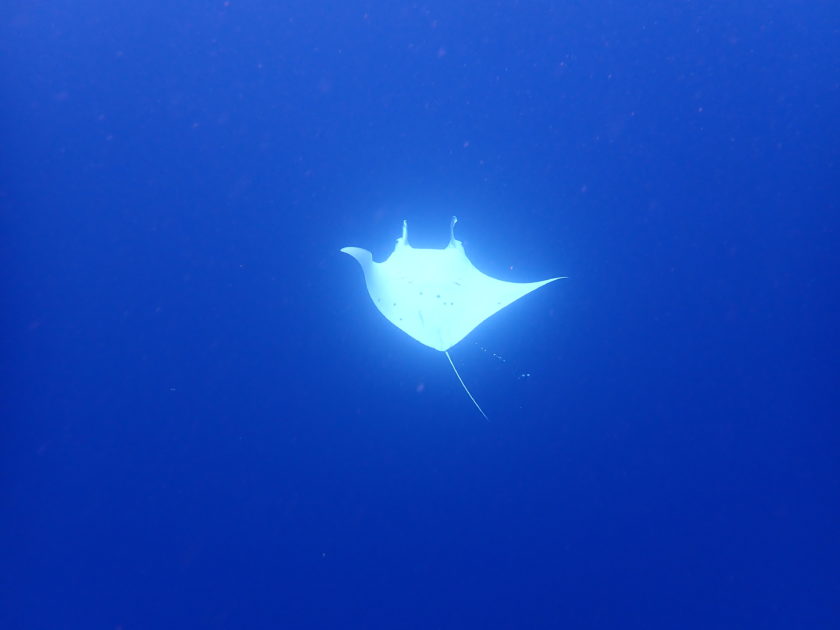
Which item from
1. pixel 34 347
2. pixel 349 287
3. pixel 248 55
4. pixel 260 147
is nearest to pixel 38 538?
pixel 34 347

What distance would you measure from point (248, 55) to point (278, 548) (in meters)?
1.39

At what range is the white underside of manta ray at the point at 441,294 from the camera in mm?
1683

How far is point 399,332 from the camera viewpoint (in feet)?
5.58

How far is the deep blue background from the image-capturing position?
5.39 feet

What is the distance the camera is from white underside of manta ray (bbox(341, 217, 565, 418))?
1.68m

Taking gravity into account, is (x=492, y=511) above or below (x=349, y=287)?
below

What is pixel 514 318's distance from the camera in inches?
67.0

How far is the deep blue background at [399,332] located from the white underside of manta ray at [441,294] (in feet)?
0.15

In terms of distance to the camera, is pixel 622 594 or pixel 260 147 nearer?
pixel 260 147

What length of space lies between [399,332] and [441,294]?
0.54ft

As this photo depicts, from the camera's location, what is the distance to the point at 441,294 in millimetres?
1703

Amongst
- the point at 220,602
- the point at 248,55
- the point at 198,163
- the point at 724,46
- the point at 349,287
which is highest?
the point at 724,46

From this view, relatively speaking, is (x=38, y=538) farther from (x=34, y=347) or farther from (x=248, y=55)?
(x=248, y=55)

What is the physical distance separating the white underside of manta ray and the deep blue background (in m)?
0.05
